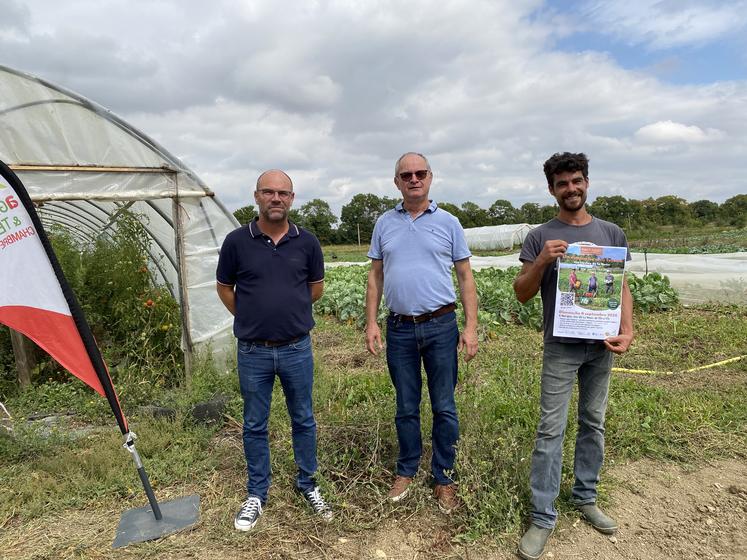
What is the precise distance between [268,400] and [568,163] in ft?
7.43

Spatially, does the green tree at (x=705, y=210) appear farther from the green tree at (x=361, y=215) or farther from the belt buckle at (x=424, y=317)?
the belt buckle at (x=424, y=317)

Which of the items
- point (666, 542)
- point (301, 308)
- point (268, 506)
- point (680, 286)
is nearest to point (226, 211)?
point (301, 308)

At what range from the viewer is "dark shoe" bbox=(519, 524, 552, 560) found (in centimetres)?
279

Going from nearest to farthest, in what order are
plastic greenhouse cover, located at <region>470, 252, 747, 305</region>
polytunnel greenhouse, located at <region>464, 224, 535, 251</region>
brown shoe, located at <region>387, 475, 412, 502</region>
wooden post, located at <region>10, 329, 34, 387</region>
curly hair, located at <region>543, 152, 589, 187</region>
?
curly hair, located at <region>543, 152, 589, 187</region>
brown shoe, located at <region>387, 475, 412, 502</region>
wooden post, located at <region>10, 329, 34, 387</region>
plastic greenhouse cover, located at <region>470, 252, 747, 305</region>
polytunnel greenhouse, located at <region>464, 224, 535, 251</region>

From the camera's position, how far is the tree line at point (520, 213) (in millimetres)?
38909

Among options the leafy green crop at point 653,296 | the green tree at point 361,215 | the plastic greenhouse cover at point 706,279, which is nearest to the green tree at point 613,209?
the green tree at point 361,215

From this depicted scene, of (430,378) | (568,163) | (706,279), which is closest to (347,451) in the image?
(430,378)

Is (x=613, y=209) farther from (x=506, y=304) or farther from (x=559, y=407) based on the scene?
(x=559, y=407)

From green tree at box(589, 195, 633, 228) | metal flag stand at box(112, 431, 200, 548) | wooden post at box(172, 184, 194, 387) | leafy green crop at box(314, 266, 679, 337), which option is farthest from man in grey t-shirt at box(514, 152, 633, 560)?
green tree at box(589, 195, 633, 228)

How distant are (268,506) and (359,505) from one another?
0.61 m

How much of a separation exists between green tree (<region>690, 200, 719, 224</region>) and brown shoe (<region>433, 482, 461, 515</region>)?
43.7 m

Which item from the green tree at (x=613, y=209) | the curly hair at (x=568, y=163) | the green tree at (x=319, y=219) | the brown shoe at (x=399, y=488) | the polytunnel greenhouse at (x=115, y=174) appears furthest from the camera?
the green tree at (x=319, y=219)

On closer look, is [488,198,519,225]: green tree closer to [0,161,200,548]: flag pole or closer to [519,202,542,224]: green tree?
[519,202,542,224]: green tree

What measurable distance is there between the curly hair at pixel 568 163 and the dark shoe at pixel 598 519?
1989mm
